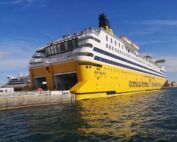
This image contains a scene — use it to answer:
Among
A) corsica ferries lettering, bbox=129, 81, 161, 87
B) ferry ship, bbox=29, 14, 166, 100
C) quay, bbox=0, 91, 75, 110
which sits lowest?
quay, bbox=0, 91, 75, 110

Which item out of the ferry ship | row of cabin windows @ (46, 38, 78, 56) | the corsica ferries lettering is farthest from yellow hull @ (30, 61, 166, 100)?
row of cabin windows @ (46, 38, 78, 56)

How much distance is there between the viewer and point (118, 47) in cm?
6194

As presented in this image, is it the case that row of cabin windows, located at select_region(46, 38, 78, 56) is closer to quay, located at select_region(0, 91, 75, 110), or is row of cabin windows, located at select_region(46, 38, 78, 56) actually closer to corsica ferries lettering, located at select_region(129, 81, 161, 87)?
quay, located at select_region(0, 91, 75, 110)

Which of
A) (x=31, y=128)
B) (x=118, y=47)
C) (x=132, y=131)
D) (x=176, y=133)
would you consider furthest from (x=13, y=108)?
(x=118, y=47)

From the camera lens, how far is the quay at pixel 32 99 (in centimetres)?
3244

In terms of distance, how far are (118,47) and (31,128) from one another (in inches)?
1818

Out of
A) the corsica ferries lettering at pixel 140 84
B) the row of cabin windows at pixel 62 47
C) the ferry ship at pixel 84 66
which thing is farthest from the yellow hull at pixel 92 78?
the row of cabin windows at pixel 62 47

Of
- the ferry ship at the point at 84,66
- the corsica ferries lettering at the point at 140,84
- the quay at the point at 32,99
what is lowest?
the quay at the point at 32,99

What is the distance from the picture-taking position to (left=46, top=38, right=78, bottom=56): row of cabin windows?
50.6 metres

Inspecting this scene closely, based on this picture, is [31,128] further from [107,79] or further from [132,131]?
[107,79]

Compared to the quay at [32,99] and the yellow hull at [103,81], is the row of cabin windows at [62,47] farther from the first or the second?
the quay at [32,99]

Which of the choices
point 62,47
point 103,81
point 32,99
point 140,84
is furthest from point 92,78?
point 140,84

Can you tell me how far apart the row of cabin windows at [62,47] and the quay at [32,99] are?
13.4 metres

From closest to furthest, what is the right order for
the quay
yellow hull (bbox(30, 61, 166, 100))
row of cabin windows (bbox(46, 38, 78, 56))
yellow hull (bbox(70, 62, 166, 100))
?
the quay < yellow hull (bbox(70, 62, 166, 100)) < yellow hull (bbox(30, 61, 166, 100)) < row of cabin windows (bbox(46, 38, 78, 56))
